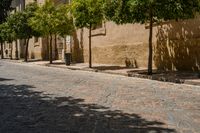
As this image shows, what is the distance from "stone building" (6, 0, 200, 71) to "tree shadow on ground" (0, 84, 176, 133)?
31.8ft

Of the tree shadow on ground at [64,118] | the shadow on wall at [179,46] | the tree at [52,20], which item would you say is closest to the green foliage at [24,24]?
the tree at [52,20]

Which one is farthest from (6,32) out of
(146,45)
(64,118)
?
(64,118)

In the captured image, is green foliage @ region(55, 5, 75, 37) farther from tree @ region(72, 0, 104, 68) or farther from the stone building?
tree @ region(72, 0, 104, 68)

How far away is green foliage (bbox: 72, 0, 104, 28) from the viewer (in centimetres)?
2472

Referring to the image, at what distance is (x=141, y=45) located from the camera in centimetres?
2445

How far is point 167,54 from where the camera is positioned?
71.3 feet

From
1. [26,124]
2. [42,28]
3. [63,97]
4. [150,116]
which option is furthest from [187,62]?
[42,28]

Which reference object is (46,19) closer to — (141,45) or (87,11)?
(87,11)

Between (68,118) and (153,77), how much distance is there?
9.85 metres

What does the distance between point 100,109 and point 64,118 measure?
1.33m

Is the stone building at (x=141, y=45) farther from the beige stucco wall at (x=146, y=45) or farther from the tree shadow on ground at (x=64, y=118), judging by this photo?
the tree shadow on ground at (x=64, y=118)

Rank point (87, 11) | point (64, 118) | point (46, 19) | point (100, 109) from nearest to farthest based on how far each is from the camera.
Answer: point (64, 118), point (100, 109), point (87, 11), point (46, 19)

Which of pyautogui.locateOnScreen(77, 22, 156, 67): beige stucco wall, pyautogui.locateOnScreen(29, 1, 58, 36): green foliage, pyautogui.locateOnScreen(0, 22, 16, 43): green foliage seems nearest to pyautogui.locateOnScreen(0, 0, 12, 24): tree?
pyautogui.locateOnScreen(0, 22, 16, 43): green foliage

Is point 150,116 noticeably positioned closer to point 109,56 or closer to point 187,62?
point 187,62
